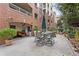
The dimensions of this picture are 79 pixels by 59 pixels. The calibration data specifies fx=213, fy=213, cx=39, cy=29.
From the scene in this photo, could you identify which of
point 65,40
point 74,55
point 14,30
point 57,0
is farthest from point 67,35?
point 14,30

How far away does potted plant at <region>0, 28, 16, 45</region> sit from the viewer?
151 inches

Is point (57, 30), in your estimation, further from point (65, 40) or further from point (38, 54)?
point (38, 54)

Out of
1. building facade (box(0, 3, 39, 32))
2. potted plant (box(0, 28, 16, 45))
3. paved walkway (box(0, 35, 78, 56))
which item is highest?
building facade (box(0, 3, 39, 32))

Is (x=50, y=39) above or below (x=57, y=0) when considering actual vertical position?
below

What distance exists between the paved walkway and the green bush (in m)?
0.13

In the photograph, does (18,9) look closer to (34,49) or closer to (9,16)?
(9,16)

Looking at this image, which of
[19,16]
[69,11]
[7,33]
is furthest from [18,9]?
[69,11]

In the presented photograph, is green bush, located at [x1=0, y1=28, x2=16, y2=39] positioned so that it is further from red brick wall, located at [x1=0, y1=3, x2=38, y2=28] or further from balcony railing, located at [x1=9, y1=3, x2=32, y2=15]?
balcony railing, located at [x1=9, y1=3, x2=32, y2=15]

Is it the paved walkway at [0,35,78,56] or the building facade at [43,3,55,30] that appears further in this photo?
the building facade at [43,3,55,30]

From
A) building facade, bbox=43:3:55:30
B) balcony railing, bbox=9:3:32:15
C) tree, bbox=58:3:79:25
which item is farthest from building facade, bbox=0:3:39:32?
tree, bbox=58:3:79:25

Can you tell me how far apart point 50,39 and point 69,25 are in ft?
1.46

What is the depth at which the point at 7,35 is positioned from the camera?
12.9 feet

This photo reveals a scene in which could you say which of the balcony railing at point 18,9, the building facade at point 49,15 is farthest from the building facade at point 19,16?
the building facade at point 49,15

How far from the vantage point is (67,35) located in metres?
4.03
